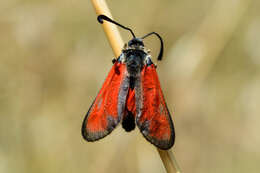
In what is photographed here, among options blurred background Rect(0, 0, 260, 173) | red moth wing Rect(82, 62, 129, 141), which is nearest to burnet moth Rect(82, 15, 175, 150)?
red moth wing Rect(82, 62, 129, 141)

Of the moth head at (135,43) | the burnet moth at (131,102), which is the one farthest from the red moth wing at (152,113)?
the moth head at (135,43)

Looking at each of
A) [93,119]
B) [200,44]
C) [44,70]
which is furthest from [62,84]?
[93,119]

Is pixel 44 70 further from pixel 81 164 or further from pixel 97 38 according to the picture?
pixel 81 164

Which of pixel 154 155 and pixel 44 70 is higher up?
pixel 44 70

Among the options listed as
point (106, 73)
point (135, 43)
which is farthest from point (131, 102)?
point (106, 73)

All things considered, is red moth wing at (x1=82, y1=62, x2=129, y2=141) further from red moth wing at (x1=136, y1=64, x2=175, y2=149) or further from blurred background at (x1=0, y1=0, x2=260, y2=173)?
blurred background at (x1=0, y1=0, x2=260, y2=173)

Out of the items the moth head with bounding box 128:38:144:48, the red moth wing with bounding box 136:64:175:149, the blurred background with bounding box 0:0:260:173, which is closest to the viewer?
the red moth wing with bounding box 136:64:175:149

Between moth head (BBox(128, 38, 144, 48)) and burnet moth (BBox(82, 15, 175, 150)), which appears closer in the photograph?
burnet moth (BBox(82, 15, 175, 150))

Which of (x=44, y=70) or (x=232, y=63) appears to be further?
(x=232, y=63)
